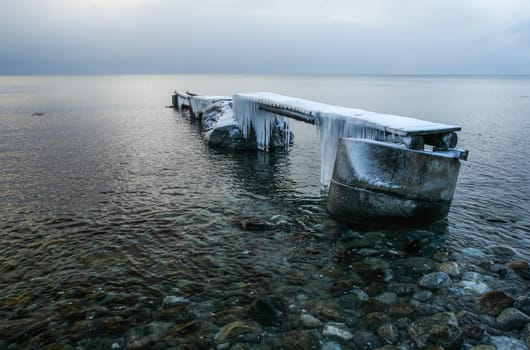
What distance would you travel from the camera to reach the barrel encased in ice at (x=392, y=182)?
38.4 ft

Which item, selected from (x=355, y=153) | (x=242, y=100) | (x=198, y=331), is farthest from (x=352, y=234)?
(x=242, y=100)

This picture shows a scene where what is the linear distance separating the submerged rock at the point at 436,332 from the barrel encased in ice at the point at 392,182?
4909 millimetres

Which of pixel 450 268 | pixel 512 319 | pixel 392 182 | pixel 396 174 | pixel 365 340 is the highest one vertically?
pixel 396 174

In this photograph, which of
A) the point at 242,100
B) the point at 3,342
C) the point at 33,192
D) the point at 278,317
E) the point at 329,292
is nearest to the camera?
the point at 3,342

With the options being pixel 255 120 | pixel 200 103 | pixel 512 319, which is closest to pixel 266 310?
pixel 512 319

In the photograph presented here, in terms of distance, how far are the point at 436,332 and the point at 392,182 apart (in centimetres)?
547

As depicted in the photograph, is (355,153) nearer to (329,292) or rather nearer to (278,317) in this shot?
(329,292)

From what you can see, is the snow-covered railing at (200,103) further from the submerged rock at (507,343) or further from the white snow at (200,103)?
the submerged rock at (507,343)

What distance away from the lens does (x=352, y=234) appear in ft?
39.9

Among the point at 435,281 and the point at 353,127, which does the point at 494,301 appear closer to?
the point at 435,281

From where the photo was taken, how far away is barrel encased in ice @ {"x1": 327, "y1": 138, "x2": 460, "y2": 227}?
1170cm

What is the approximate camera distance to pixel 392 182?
1185 centimetres

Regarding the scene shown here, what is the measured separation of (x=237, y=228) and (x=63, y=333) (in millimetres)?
6342

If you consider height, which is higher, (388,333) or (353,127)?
(353,127)
